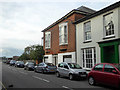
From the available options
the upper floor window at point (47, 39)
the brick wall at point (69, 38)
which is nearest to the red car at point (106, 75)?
the brick wall at point (69, 38)

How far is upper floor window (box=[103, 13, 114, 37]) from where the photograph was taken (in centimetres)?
1338

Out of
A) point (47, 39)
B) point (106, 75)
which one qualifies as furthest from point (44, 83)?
point (47, 39)

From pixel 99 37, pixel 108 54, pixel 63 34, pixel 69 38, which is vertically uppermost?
pixel 63 34

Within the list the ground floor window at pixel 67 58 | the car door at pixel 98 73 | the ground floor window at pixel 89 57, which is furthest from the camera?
the ground floor window at pixel 67 58

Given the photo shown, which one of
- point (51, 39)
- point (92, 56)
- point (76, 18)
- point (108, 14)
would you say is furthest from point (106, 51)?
point (51, 39)

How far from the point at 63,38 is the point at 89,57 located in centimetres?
650

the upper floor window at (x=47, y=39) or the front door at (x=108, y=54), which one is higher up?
the upper floor window at (x=47, y=39)

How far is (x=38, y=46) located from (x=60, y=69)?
1461 cm

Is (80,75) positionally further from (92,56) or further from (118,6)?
(118,6)

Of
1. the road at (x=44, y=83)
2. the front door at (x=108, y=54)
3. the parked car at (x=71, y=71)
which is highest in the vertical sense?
the front door at (x=108, y=54)

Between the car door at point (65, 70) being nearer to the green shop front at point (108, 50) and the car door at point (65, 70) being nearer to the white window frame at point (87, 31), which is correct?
the green shop front at point (108, 50)

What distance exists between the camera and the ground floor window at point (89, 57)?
15.3 metres

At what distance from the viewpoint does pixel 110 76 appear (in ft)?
27.2

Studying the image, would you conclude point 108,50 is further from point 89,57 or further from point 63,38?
point 63,38
